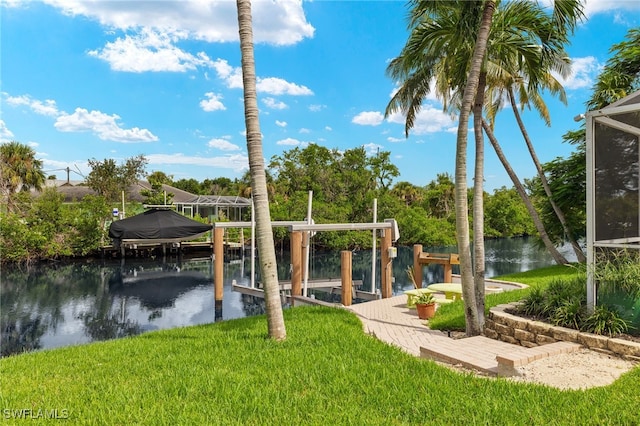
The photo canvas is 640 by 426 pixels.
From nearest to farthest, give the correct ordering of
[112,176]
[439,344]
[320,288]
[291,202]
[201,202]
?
[439,344] < [320,288] < [291,202] < [201,202] < [112,176]

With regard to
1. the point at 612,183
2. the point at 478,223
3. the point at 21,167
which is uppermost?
the point at 21,167

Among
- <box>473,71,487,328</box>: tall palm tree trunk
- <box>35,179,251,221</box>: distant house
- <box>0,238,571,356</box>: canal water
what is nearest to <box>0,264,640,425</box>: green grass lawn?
<box>473,71,487,328</box>: tall palm tree trunk

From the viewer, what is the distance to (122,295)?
53.3ft

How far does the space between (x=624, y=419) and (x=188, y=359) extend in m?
3.93

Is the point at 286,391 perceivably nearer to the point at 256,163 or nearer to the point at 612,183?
the point at 256,163

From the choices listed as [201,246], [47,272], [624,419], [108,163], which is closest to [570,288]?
[624,419]

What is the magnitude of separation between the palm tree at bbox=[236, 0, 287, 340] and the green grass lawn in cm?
58

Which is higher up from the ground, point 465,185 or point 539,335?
point 465,185

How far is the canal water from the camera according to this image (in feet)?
37.9

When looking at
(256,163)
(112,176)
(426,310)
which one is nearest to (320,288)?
(426,310)

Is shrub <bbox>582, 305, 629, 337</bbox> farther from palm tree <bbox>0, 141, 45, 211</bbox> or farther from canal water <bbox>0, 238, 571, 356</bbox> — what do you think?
palm tree <bbox>0, 141, 45, 211</bbox>

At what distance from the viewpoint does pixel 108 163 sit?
35.9 m

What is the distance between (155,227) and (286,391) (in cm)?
2028

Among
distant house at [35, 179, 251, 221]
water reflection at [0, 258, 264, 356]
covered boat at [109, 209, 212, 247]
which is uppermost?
distant house at [35, 179, 251, 221]
